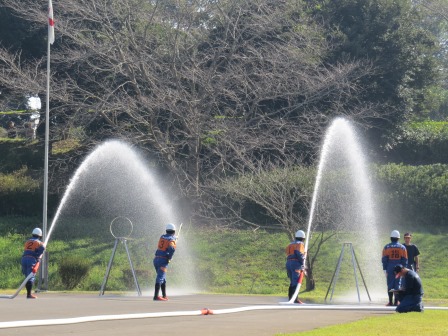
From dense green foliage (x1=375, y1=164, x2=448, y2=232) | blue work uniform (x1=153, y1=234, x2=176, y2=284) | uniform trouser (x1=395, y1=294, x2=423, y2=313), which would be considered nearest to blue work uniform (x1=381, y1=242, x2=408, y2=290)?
uniform trouser (x1=395, y1=294, x2=423, y2=313)

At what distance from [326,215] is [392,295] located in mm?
8309

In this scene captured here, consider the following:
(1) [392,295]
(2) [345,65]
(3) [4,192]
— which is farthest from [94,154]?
(1) [392,295]

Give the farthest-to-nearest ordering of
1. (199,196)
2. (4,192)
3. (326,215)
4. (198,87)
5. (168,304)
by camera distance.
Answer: (4,192), (198,87), (199,196), (326,215), (168,304)

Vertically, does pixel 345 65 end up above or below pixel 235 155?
above

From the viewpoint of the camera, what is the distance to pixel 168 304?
66.8 ft

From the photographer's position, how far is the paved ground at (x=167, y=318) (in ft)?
45.9

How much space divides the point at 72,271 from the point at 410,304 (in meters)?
15.0

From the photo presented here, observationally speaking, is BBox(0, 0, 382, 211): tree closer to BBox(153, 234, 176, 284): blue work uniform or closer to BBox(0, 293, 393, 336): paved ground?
BBox(153, 234, 176, 284): blue work uniform

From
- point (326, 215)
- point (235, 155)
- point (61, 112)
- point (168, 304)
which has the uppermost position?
point (61, 112)

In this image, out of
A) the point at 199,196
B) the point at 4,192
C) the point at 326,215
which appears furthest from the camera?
the point at 4,192

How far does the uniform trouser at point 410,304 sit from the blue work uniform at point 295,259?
14.0 feet

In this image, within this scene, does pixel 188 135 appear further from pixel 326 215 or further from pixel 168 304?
pixel 168 304

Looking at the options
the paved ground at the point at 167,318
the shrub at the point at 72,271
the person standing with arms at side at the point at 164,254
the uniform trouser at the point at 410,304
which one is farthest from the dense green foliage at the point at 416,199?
the uniform trouser at the point at 410,304

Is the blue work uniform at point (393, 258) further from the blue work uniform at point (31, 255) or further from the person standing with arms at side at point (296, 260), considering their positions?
the blue work uniform at point (31, 255)
